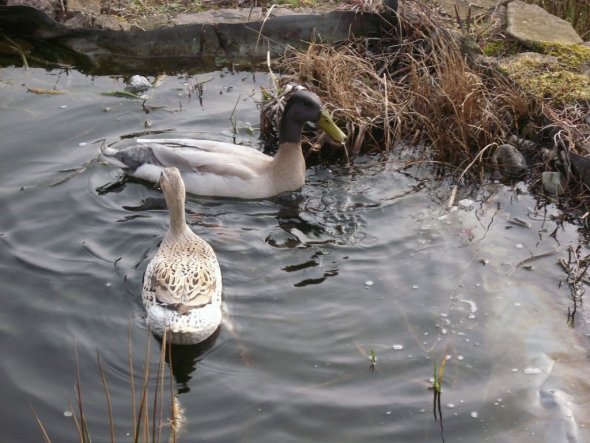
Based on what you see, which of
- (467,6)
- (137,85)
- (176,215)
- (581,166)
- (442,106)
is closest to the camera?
(176,215)

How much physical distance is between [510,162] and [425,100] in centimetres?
100

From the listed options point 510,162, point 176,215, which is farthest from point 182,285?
point 510,162

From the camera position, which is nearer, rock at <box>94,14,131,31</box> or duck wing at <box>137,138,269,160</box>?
duck wing at <box>137,138,269,160</box>

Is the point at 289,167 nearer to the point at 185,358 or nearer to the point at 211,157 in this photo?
the point at 211,157

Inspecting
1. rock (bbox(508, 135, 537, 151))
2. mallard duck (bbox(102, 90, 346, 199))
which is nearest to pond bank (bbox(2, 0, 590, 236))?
rock (bbox(508, 135, 537, 151))

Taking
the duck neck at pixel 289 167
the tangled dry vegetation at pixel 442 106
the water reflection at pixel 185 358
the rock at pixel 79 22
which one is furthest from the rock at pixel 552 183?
the rock at pixel 79 22

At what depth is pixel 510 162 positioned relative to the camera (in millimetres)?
7105

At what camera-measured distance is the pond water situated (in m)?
4.54

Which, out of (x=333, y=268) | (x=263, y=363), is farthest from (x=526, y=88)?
(x=263, y=363)

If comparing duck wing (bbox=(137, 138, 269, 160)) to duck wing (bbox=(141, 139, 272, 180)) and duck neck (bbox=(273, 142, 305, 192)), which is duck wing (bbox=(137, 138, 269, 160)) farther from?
duck neck (bbox=(273, 142, 305, 192))

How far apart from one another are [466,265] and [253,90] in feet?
11.4

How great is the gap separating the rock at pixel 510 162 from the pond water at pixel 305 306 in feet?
0.68

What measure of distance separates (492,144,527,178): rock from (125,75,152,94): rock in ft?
11.7

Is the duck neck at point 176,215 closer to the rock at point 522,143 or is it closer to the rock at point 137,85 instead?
the rock at point 137,85
